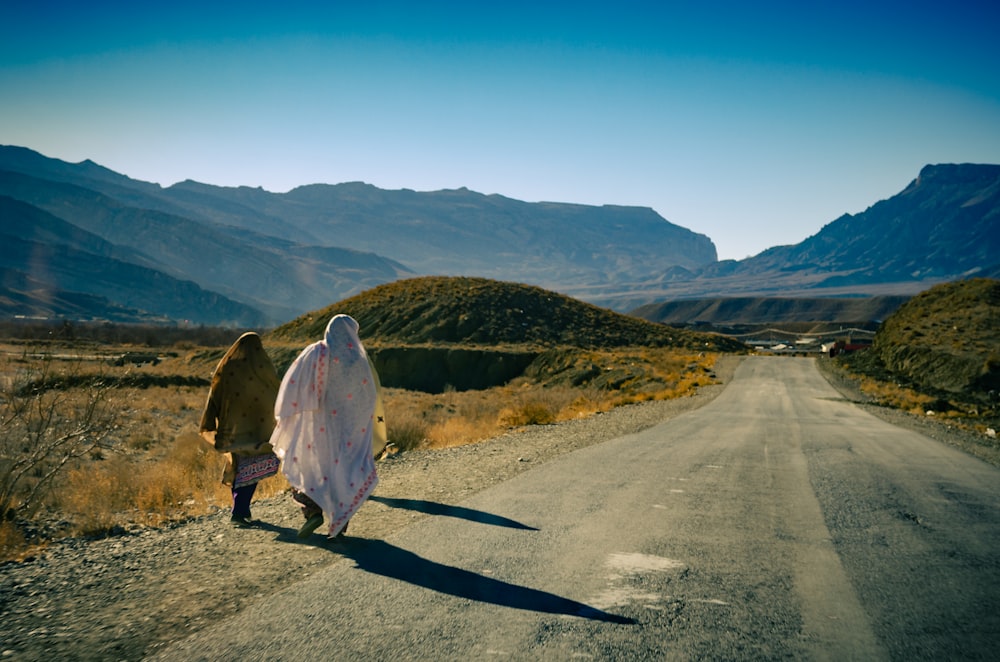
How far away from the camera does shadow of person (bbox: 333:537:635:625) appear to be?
4984mm

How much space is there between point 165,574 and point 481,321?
55.2 m

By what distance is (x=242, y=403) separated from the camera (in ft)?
25.1

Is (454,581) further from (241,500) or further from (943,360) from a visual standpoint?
(943,360)

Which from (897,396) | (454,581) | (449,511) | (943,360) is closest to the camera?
(454,581)

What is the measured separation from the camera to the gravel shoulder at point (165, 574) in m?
4.68

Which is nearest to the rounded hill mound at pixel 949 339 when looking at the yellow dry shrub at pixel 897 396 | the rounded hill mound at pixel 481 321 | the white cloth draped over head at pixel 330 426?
the yellow dry shrub at pixel 897 396

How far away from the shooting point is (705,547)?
6.53 metres

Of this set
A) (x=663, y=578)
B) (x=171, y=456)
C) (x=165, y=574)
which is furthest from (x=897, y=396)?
(x=165, y=574)

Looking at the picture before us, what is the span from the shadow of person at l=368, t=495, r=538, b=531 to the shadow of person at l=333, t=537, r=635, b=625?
125 centimetres

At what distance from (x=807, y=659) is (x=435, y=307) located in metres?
59.2

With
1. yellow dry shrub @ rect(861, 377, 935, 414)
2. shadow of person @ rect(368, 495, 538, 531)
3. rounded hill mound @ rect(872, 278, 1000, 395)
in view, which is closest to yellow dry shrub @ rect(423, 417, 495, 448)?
shadow of person @ rect(368, 495, 538, 531)

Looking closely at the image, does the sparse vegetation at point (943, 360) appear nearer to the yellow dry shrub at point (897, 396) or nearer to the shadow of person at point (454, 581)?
the yellow dry shrub at point (897, 396)

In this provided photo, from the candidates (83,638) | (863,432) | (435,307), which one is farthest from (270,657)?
(435,307)

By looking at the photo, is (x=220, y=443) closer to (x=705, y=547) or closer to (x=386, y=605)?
(x=386, y=605)
